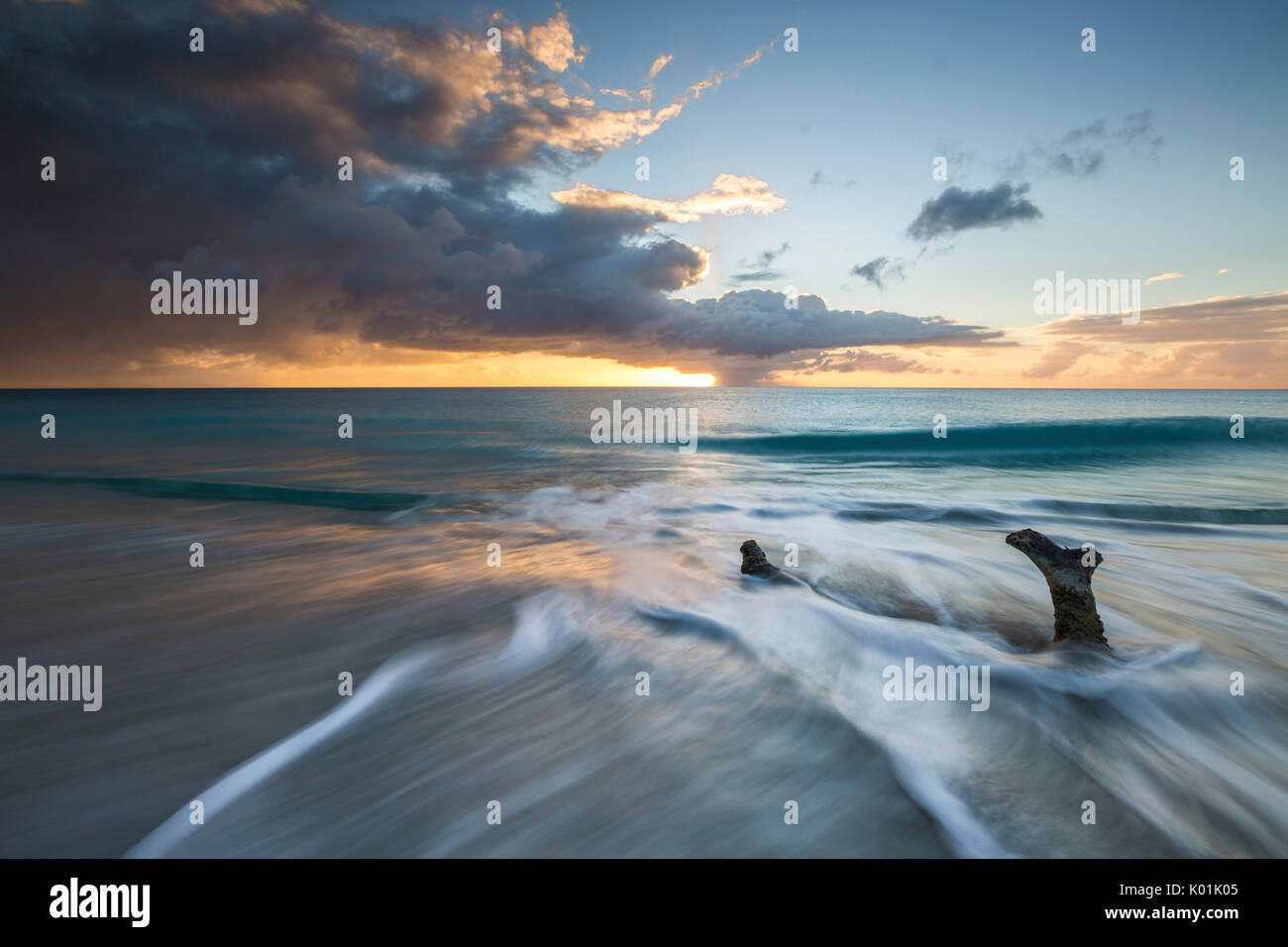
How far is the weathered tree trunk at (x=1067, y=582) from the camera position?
3770 millimetres

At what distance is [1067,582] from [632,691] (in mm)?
3491

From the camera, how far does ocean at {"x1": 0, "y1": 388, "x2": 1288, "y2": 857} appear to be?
2.59 metres

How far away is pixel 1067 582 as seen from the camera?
3975mm

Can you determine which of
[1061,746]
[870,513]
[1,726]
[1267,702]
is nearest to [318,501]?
[1,726]

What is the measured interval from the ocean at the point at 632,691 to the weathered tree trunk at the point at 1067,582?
173 mm

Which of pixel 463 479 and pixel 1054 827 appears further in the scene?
pixel 463 479

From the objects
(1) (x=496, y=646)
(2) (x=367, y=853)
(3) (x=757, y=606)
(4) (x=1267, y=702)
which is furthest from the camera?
(3) (x=757, y=606)

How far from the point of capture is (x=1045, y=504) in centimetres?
1141

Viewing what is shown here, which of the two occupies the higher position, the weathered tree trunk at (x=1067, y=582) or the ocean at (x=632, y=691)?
the weathered tree trunk at (x=1067, y=582)

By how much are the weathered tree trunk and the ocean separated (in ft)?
0.57
